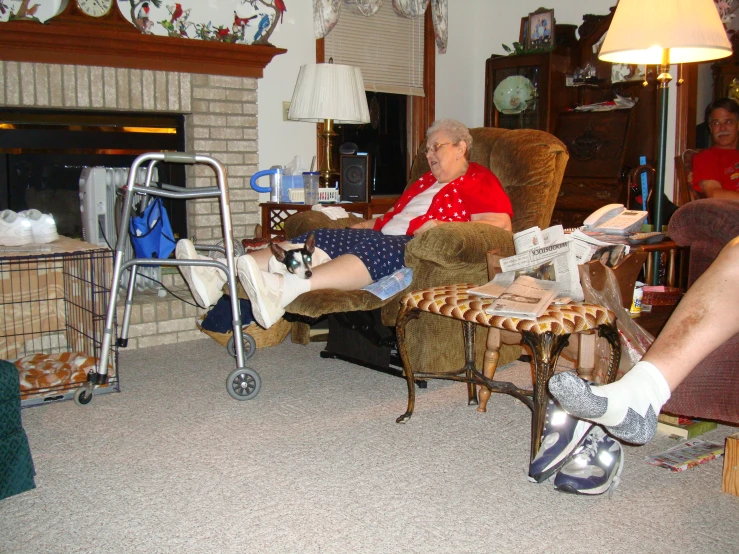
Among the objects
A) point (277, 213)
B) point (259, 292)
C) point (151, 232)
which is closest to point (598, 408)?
point (259, 292)

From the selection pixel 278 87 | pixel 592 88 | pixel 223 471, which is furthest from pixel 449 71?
pixel 223 471

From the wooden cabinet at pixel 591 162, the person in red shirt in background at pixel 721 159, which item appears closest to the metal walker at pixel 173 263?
the person in red shirt in background at pixel 721 159

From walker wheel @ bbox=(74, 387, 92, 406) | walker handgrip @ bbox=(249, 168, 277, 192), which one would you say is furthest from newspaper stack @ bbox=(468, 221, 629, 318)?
walker handgrip @ bbox=(249, 168, 277, 192)

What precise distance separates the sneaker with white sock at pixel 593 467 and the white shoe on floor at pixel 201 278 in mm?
1385

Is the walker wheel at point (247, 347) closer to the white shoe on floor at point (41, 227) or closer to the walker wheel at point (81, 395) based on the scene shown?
the walker wheel at point (81, 395)

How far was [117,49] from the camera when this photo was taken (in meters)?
3.35

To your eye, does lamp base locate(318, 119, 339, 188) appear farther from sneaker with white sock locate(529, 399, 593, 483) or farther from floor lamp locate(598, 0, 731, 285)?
sneaker with white sock locate(529, 399, 593, 483)

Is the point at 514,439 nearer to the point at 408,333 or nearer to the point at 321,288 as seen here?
the point at 408,333

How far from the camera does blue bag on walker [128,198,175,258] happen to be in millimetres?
3072

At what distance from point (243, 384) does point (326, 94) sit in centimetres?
172

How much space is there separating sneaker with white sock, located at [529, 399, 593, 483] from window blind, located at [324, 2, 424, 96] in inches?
122

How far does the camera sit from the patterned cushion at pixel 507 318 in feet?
5.77

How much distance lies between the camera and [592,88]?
15.5ft

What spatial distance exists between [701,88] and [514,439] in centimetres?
431
